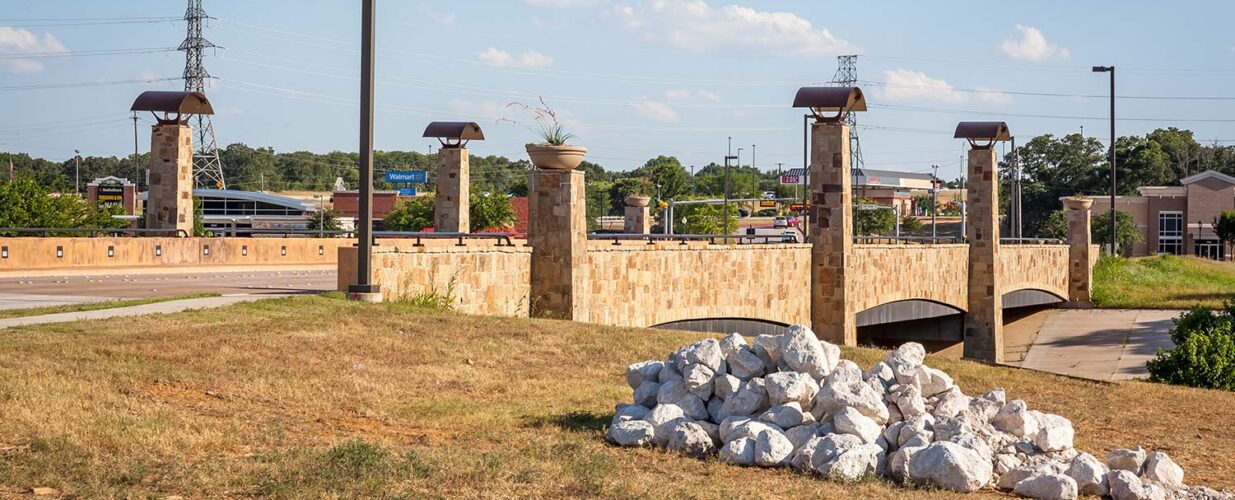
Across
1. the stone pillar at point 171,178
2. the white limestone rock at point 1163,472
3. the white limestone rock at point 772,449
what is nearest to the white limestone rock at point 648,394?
the white limestone rock at point 772,449

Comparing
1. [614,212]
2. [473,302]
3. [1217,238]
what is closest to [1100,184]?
[1217,238]

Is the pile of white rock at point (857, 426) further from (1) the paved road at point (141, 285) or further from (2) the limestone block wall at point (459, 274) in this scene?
(1) the paved road at point (141, 285)

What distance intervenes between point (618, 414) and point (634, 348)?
6.20 meters

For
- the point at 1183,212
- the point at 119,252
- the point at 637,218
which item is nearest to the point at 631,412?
the point at 119,252

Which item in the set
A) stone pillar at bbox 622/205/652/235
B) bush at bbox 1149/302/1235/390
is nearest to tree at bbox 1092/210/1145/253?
stone pillar at bbox 622/205/652/235

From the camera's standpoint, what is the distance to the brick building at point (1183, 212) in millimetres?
92812

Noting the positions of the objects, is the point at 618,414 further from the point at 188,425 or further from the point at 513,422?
the point at 188,425

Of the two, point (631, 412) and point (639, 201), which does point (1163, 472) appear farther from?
point (639, 201)

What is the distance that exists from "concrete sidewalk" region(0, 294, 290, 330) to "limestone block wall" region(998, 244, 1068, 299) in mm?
30484

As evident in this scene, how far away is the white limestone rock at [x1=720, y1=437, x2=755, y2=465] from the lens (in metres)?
9.85

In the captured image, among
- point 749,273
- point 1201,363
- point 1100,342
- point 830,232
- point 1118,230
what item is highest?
point 1118,230

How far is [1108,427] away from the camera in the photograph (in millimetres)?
13820

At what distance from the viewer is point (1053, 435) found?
1024 centimetres

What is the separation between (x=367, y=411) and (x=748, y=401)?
11.0 ft
